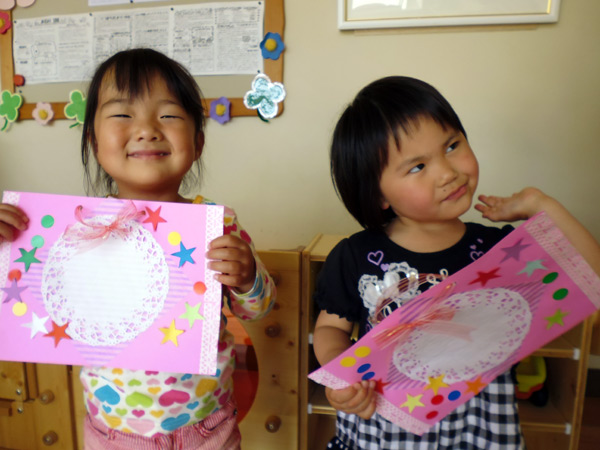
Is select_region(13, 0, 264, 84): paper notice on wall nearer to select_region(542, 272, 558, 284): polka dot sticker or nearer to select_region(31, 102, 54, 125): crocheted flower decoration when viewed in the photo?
select_region(31, 102, 54, 125): crocheted flower decoration

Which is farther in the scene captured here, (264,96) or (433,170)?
(264,96)

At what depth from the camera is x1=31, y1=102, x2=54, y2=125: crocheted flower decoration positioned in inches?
58.0

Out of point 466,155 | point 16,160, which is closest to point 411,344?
point 466,155

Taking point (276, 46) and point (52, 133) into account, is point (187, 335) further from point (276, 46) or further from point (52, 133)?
point (52, 133)

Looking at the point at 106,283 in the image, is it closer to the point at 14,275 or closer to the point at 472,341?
the point at 14,275

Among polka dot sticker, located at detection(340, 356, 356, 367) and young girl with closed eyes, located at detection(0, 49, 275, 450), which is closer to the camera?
polka dot sticker, located at detection(340, 356, 356, 367)

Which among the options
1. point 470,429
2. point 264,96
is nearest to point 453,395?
point 470,429

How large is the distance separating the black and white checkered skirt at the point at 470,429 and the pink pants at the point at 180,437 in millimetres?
242

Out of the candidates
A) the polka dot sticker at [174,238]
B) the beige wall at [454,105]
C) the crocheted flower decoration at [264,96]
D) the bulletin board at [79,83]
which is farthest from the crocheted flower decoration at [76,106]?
the polka dot sticker at [174,238]

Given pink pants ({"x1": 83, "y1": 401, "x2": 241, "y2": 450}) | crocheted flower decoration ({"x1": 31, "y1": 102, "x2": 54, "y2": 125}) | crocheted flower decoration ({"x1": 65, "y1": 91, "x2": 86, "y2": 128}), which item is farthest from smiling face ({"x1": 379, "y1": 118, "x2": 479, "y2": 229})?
crocheted flower decoration ({"x1": 31, "y1": 102, "x2": 54, "y2": 125})

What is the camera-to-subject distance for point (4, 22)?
4.79ft

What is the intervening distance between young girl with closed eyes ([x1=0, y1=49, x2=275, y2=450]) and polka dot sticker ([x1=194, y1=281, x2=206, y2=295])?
0.06 meters

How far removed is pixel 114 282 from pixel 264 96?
2.99 ft

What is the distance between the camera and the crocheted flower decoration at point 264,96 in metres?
1.31
